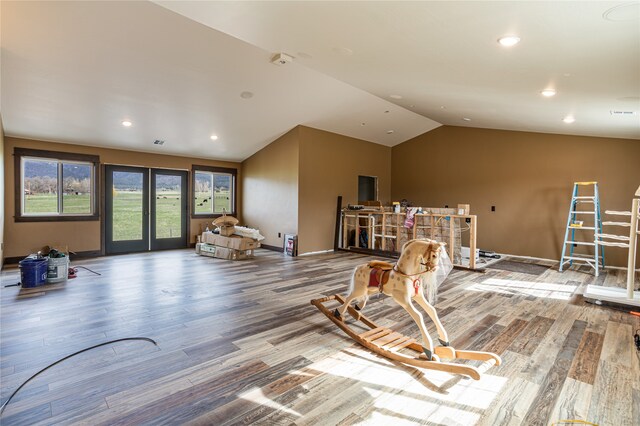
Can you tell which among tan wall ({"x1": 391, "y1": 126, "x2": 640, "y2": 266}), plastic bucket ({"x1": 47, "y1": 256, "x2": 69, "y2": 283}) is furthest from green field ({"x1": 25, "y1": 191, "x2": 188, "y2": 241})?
tan wall ({"x1": 391, "y1": 126, "x2": 640, "y2": 266})

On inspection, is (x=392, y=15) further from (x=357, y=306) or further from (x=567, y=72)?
(x=357, y=306)

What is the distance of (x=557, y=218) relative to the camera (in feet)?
23.2

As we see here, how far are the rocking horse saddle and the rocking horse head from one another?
0.16m

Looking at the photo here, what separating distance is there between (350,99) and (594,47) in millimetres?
4264

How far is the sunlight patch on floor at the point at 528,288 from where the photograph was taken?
14.9 feet

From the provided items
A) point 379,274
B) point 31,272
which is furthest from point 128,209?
point 379,274

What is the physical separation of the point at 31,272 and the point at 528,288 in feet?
24.5

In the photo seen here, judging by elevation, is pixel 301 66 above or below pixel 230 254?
above

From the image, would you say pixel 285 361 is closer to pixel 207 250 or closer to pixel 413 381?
pixel 413 381

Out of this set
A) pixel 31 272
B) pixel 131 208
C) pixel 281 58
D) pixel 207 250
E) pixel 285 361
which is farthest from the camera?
pixel 131 208

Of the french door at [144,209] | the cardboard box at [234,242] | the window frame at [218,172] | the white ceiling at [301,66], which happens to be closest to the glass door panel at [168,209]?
the french door at [144,209]

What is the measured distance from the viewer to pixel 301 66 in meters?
4.98

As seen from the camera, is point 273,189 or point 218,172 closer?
point 273,189

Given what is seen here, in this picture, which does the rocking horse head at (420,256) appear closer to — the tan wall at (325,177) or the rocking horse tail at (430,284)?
the rocking horse tail at (430,284)
